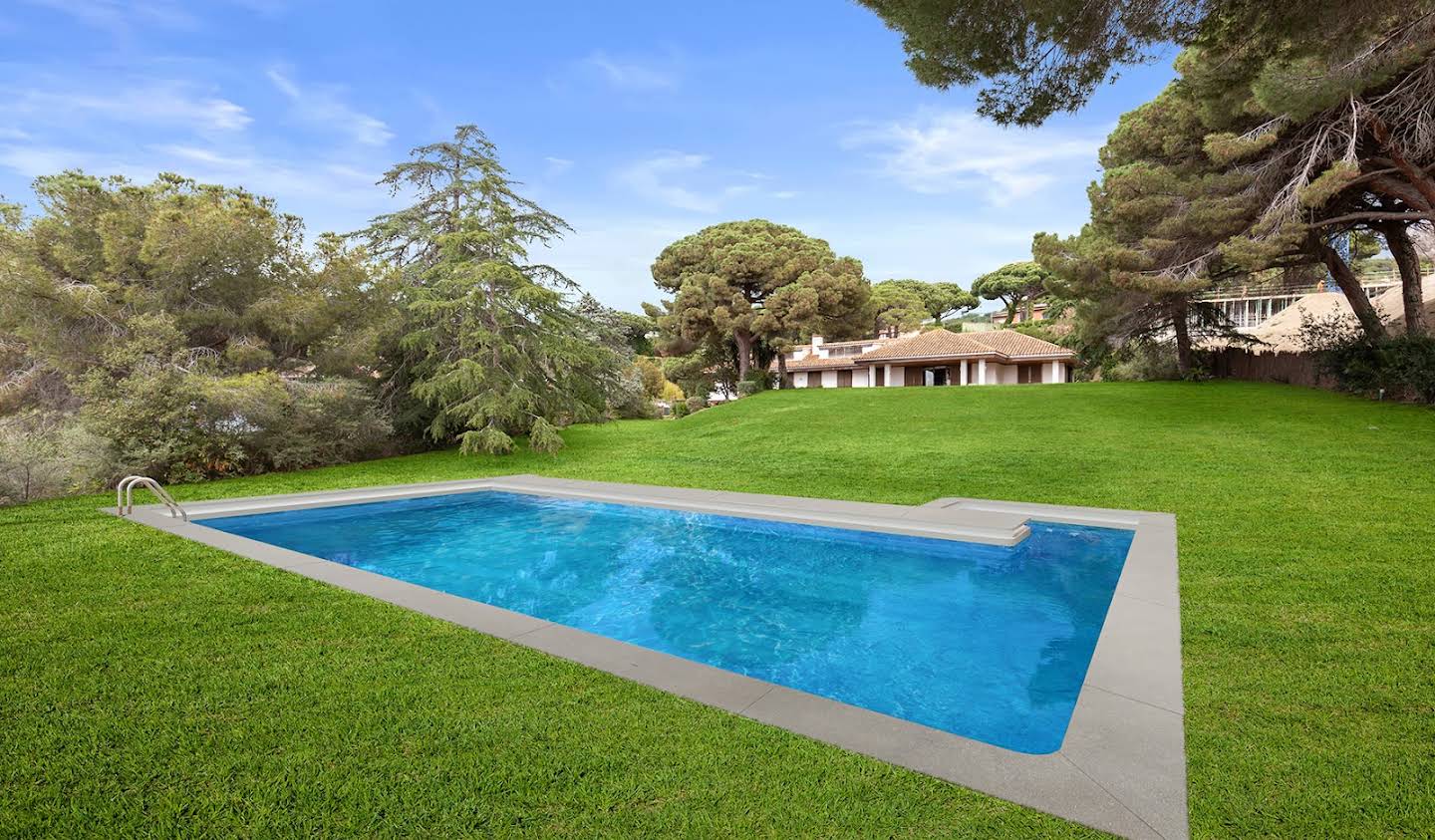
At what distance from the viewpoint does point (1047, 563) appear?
7734 mm

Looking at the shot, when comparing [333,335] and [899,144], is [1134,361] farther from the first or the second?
[333,335]

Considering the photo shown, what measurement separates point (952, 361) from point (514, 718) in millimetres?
42304

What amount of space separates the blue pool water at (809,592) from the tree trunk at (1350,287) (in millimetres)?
16906

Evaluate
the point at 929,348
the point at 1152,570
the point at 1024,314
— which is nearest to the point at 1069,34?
the point at 1152,570

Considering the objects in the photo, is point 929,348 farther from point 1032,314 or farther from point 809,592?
point 809,592

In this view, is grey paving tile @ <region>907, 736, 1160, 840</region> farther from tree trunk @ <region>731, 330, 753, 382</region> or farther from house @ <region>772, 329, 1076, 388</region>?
house @ <region>772, 329, 1076, 388</region>

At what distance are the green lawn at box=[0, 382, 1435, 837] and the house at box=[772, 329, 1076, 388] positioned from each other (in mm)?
34091

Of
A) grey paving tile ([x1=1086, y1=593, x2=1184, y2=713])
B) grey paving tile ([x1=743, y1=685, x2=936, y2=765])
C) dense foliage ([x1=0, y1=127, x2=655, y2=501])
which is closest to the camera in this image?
grey paving tile ([x1=743, y1=685, x2=936, y2=765])

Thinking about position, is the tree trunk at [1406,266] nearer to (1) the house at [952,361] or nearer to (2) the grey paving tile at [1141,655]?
(1) the house at [952,361]

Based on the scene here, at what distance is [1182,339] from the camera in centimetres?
2545

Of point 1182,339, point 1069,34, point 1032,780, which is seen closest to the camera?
point 1032,780

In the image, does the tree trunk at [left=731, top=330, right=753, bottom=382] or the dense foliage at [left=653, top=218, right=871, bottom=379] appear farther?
the tree trunk at [left=731, top=330, right=753, bottom=382]

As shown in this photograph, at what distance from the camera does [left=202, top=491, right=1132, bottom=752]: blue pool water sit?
16.3 feet

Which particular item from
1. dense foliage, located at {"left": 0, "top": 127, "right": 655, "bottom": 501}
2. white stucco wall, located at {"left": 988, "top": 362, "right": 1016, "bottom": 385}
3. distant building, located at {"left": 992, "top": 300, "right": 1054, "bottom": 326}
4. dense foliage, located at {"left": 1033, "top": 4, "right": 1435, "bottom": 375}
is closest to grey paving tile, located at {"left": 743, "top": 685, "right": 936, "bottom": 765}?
dense foliage, located at {"left": 1033, "top": 4, "right": 1435, "bottom": 375}
